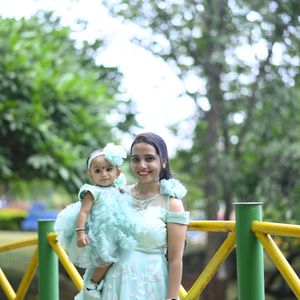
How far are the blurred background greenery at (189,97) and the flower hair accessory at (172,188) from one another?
5206 mm

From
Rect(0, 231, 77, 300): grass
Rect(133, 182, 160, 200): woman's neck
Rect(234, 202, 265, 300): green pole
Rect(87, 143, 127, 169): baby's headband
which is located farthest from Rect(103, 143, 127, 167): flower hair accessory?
Rect(0, 231, 77, 300): grass

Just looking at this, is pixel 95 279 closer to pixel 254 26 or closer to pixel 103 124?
pixel 103 124

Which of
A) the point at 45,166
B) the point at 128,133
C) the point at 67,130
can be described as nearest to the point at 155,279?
the point at 45,166

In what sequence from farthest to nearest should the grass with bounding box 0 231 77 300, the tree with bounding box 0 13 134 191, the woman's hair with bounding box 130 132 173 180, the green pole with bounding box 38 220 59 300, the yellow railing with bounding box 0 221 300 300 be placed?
the tree with bounding box 0 13 134 191 → the grass with bounding box 0 231 77 300 → the green pole with bounding box 38 220 59 300 → the woman's hair with bounding box 130 132 173 180 → the yellow railing with bounding box 0 221 300 300

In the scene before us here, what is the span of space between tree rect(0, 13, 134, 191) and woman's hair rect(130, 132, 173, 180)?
5.12 m

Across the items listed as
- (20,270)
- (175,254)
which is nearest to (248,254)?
(175,254)

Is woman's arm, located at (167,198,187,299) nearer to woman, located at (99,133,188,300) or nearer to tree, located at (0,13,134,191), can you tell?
woman, located at (99,133,188,300)

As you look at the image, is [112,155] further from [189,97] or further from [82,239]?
[189,97]

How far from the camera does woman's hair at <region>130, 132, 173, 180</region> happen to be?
2.25m

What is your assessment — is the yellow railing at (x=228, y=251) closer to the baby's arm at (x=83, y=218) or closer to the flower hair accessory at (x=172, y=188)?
the flower hair accessory at (x=172, y=188)

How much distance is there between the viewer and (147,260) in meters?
2.25

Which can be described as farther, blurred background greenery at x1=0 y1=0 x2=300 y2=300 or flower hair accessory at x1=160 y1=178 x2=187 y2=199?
blurred background greenery at x1=0 y1=0 x2=300 y2=300

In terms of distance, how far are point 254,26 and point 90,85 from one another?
97.6 inches

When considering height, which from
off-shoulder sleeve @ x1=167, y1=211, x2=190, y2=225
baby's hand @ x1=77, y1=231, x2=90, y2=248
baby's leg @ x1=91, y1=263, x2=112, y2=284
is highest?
off-shoulder sleeve @ x1=167, y1=211, x2=190, y2=225
